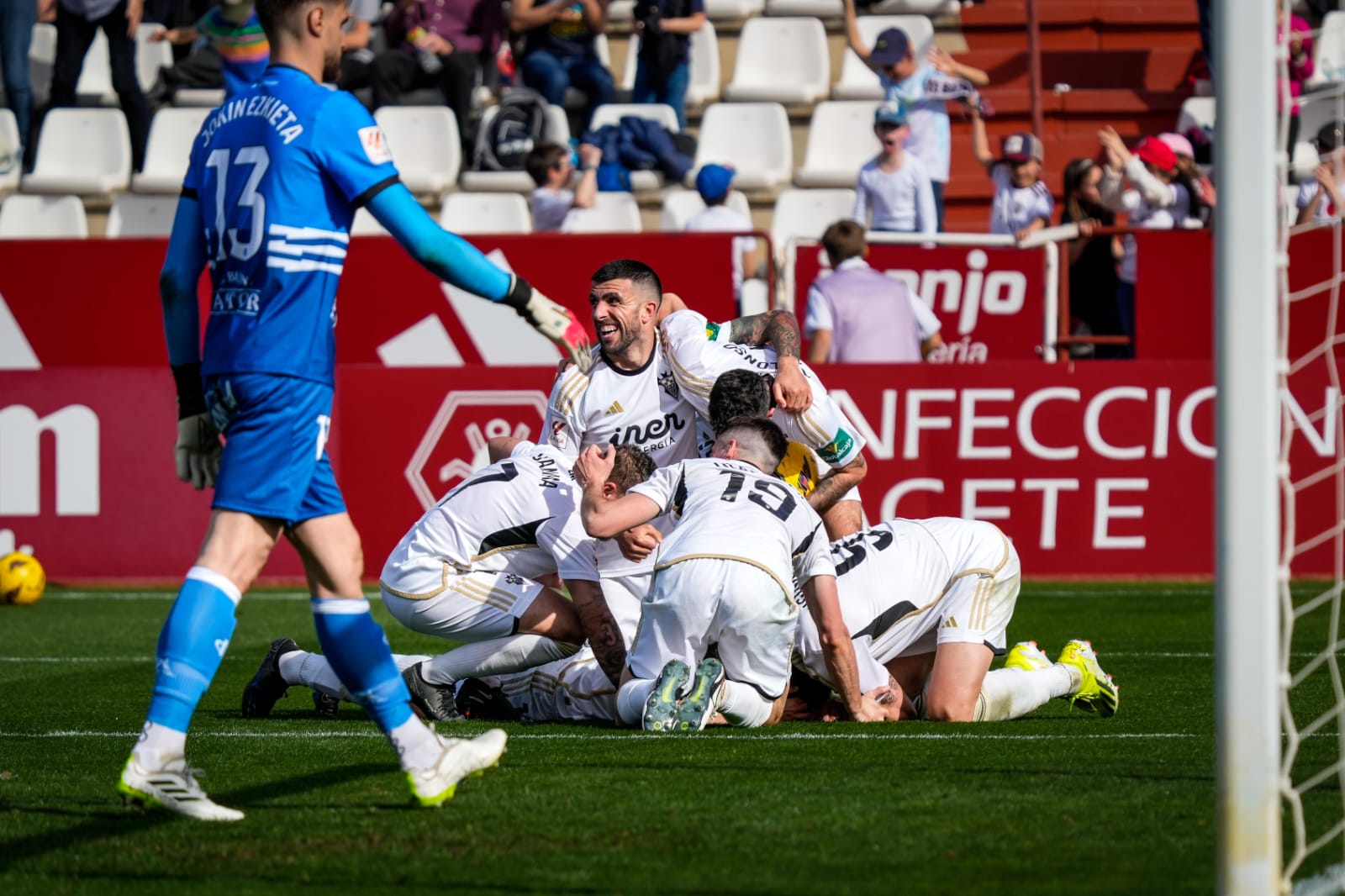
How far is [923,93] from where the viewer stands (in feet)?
51.2

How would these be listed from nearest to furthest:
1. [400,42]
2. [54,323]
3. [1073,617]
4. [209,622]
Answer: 1. [209,622]
2. [1073,617]
3. [54,323]
4. [400,42]

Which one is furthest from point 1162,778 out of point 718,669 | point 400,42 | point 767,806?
point 400,42

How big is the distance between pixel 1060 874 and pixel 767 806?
1.04m

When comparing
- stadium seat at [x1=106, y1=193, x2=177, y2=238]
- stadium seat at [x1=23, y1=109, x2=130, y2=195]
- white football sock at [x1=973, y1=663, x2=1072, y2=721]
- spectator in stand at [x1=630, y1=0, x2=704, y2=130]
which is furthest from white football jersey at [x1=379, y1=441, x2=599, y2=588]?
stadium seat at [x1=23, y1=109, x2=130, y2=195]

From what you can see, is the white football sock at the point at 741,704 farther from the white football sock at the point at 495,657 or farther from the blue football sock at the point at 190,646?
the blue football sock at the point at 190,646

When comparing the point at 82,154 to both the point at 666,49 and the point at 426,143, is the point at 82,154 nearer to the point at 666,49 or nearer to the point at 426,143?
the point at 426,143

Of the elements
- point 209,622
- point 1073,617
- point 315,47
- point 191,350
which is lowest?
point 1073,617

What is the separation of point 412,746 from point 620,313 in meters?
3.38

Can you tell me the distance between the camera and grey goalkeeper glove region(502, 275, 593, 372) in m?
4.71

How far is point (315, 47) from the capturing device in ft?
16.0

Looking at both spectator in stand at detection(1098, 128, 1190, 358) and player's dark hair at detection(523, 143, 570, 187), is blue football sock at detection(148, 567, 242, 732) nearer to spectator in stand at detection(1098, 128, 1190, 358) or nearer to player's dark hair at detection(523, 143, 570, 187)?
player's dark hair at detection(523, 143, 570, 187)

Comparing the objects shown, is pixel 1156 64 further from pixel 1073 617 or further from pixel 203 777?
pixel 203 777

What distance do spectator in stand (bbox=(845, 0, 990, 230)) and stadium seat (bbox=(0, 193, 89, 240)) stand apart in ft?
25.0

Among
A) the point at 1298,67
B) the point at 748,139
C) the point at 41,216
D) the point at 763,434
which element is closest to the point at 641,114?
the point at 748,139
